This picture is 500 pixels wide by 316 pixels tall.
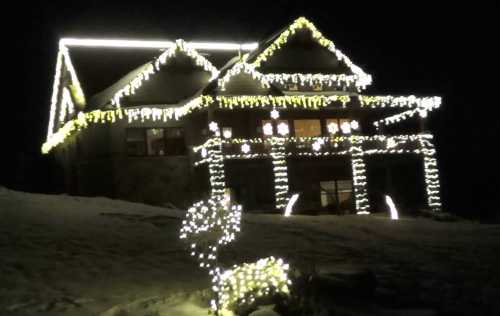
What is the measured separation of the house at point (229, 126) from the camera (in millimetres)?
→ 26750

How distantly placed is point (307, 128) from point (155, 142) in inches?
320

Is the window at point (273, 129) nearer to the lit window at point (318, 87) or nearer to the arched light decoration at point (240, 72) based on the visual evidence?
the arched light decoration at point (240, 72)

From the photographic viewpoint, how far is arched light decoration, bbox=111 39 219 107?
85.6ft

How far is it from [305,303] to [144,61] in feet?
73.5

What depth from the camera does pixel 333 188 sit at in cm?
3094

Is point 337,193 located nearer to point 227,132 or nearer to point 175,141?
point 227,132

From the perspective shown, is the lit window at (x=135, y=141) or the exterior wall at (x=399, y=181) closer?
the lit window at (x=135, y=141)

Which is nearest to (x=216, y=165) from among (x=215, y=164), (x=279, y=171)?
(x=215, y=164)

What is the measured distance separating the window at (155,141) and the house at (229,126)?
4 centimetres

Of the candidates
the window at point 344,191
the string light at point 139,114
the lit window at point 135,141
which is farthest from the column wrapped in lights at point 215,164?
the window at point 344,191

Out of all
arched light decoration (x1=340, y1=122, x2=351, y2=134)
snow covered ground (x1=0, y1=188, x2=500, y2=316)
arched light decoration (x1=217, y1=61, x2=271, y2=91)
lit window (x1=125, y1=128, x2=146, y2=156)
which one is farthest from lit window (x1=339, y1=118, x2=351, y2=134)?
lit window (x1=125, y1=128, x2=146, y2=156)

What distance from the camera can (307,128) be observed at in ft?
104

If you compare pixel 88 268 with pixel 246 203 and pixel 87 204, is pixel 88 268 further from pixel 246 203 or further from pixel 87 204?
pixel 246 203

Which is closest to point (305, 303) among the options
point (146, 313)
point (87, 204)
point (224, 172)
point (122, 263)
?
point (146, 313)
